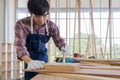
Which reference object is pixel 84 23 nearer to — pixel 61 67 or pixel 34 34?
pixel 34 34

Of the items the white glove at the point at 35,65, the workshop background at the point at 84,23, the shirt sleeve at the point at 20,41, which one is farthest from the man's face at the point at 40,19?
the workshop background at the point at 84,23

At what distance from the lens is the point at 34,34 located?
71.8 inches

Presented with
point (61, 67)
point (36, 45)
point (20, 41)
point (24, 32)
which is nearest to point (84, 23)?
point (36, 45)

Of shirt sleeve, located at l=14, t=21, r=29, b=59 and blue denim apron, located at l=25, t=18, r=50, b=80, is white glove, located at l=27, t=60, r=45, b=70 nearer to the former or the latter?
shirt sleeve, located at l=14, t=21, r=29, b=59

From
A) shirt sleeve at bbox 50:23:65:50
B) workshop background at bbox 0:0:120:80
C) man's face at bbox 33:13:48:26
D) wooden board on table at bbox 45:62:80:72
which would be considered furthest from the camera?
workshop background at bbox 0:0:120:80

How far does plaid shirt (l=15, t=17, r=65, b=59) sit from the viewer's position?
1.61 meters

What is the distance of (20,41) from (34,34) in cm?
19

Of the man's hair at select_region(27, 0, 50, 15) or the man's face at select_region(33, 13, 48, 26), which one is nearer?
the man's hair at select_region(27, 0, 50, 15)

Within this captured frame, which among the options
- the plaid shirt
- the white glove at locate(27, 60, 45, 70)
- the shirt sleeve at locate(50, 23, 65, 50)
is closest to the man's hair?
the plaid shirt

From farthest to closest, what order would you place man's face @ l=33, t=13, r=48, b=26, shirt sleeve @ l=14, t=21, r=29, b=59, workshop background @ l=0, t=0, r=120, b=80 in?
workshop background @ l=0, t=0, r=120, b=80 → man's face @ l=33, t=13, r=48, b=26 → shirt sleeve @ l=14, t=21, r=29, b=59

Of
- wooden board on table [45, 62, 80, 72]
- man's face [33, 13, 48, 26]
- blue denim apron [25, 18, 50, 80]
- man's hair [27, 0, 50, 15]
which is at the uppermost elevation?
man's hair [27, 0, 50, 15]

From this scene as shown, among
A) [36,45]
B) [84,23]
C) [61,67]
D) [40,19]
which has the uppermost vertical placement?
[84,23]

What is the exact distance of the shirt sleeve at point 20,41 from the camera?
62.6 inches

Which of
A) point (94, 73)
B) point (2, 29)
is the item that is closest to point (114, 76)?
point (94, 73)
